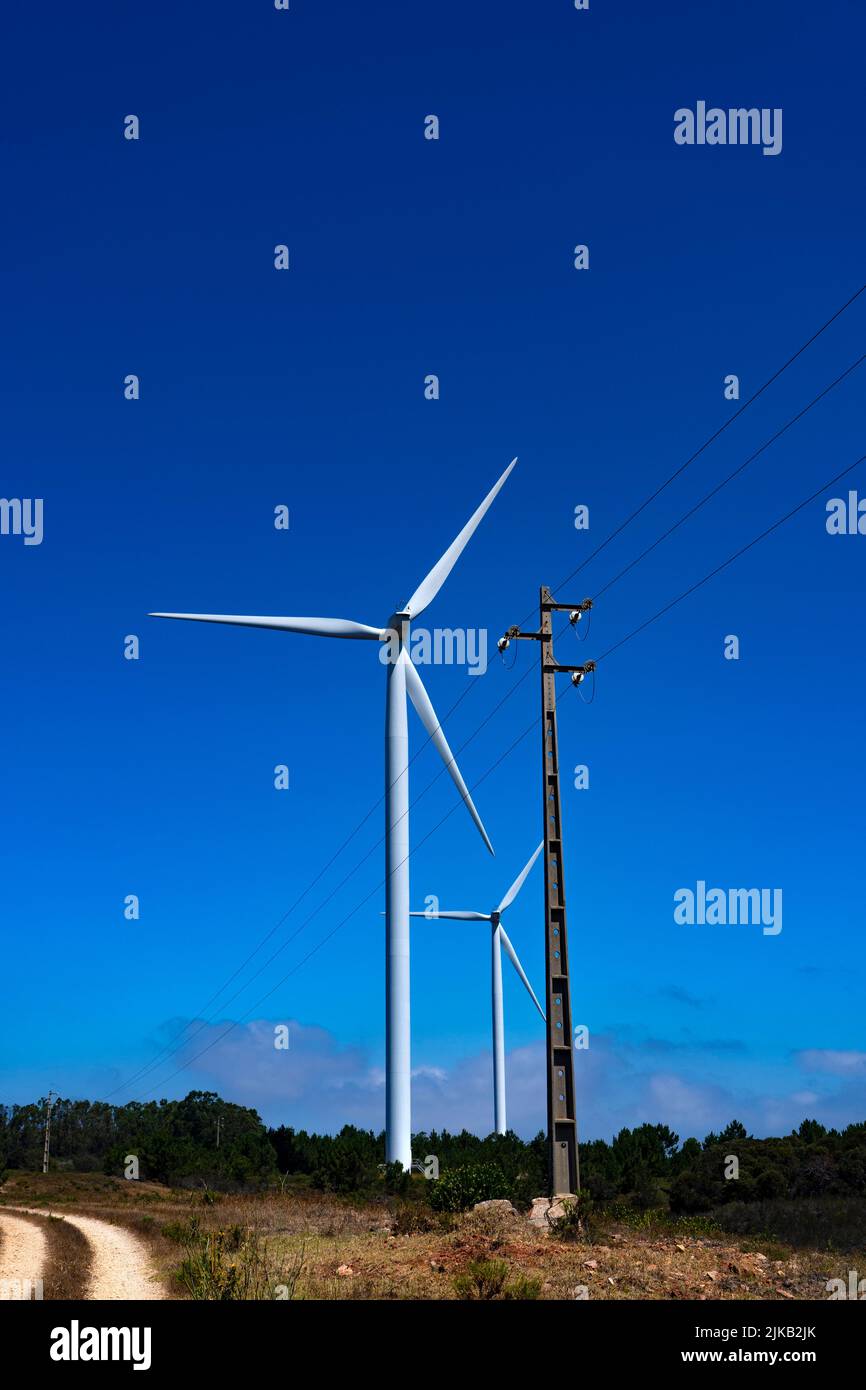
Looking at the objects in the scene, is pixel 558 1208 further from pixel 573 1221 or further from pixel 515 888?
pixel 515 888

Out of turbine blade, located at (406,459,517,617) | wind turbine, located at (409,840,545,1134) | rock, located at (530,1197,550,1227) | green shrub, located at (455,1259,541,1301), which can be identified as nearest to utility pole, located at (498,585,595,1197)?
rock, located at (530,1197,550,1227)

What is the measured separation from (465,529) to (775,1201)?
29359mm

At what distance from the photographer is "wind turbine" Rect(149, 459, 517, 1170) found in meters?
46.2

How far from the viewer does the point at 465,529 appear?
180ft

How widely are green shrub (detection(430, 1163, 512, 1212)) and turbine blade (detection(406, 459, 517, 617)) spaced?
25.5m

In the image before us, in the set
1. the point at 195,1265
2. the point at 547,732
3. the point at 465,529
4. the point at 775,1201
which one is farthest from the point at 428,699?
the point at 195,1265

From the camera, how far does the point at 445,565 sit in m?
55.6

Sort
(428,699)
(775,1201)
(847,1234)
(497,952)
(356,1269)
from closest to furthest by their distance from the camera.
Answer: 1. (356,1269)
2. (847,1234)
3. (775,1201)
4. (428,699)
5. (497,952)

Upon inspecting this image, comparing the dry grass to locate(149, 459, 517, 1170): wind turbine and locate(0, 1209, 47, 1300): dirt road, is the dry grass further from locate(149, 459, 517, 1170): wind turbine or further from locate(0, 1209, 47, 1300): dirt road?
locate(149, 459, 517, 1170): wind turbine

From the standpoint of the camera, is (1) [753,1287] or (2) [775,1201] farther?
(2) [775,1201]

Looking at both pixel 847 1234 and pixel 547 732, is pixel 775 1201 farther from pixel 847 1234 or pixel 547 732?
pixel 547 732
